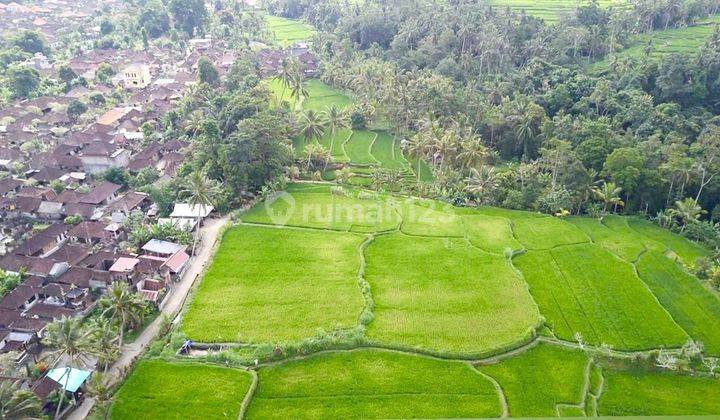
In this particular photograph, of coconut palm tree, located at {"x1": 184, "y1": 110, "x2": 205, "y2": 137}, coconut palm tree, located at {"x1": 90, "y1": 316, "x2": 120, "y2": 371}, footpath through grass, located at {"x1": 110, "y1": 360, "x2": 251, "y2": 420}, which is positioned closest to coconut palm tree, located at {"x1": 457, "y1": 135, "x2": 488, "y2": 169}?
coconut palm tree, located at {"x1": 184, "y1": 110, "x2": 205, "y2": 137}

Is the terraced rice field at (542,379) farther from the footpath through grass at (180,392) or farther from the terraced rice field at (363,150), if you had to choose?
the terraced rice field at (363,150)

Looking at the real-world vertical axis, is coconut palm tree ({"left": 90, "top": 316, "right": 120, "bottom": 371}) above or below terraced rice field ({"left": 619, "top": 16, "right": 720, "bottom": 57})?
below

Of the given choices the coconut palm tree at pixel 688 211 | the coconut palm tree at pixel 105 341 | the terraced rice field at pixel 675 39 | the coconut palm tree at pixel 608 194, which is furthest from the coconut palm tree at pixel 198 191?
the terraced rice field at pixel 675 39

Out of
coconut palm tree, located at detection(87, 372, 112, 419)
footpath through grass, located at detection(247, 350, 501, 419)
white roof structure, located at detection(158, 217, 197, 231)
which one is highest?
white roof structure, located at detection(158, 217, 197, 231)

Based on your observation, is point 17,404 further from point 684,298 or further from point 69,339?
point 684,298

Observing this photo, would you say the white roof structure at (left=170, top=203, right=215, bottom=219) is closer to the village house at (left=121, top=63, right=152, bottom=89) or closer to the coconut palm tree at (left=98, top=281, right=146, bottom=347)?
the coconut palm tree at (left=98, top=281, right=146, bottom=347)

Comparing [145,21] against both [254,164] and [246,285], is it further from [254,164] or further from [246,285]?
[246,285]

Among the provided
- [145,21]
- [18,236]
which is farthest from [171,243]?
[145,21]
